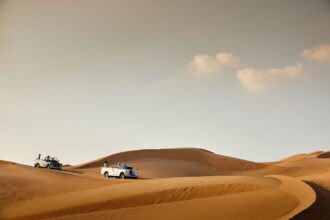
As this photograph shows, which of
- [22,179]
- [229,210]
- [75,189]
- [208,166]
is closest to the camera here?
[229,210]

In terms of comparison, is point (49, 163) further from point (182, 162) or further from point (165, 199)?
point (165, 199)

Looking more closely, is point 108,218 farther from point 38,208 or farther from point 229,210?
point 229,210

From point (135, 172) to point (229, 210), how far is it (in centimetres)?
1722

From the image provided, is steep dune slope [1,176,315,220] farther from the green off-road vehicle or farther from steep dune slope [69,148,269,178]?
steep dune slope [69,148,269,178]

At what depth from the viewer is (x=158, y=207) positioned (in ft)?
51.4

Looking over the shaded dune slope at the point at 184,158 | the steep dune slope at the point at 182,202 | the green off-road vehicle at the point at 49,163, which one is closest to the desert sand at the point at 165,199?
the steep dune slope at the point at 182,202

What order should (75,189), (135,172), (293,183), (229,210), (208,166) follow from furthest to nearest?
(208,166) < (135,172) < (75,189) < (293,183) < (229,210)

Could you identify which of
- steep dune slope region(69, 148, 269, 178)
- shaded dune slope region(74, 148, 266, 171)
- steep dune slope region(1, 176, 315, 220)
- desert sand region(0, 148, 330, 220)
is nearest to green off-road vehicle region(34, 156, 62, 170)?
steep dune slope region(69, 148, 269, 178)

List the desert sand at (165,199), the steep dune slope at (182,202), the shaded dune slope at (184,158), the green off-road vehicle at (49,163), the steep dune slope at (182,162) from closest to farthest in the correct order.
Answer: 1. the desert sand at (165,199)
2. the steep dune slope at (182,202)
3. the green off-road vehicle at (49,163)
4. the steep dune slope at (182,162)
5. the shaded dune slope at (184,158)

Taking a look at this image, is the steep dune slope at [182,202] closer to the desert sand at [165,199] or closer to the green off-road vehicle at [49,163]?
the desert sand at [165,199]

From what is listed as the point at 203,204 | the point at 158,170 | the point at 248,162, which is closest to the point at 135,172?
the point at 158,170

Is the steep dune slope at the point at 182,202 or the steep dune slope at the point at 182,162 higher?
the steep dune slope at the point at 182,162

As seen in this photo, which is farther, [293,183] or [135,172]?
[135,172]

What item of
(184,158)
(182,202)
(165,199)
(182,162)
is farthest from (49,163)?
(182,202)
